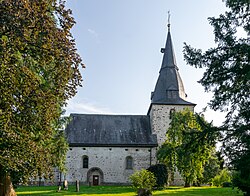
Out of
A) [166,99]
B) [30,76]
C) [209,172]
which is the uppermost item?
[166,99]

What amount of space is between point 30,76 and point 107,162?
29054 mm

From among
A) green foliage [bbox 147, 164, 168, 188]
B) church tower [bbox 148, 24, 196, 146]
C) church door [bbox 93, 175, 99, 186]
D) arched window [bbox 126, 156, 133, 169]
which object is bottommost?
church door [bbox 93, 175, 99, 186]

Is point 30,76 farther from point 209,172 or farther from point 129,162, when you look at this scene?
point 209,172

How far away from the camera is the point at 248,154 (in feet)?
44.8

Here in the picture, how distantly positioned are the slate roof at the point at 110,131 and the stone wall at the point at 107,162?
743mm

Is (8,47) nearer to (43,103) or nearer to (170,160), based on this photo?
(43,103)

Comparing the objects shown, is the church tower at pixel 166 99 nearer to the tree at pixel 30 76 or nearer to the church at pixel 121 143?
the church at pixel 121 143

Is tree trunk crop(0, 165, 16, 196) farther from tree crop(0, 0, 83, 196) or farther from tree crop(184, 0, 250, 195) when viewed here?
tree crop(184, 0, 250, 195)

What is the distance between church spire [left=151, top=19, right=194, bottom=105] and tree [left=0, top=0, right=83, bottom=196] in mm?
26205

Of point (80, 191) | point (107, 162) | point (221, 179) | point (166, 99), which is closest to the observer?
point (80, 191)

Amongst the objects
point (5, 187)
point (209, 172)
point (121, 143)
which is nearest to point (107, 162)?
point (121, 143)

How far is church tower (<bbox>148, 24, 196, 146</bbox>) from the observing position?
126 feet

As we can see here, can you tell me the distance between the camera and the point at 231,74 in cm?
1448

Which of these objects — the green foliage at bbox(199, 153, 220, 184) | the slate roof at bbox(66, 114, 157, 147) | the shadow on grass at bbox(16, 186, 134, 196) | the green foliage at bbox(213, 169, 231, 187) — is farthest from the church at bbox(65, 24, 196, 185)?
the shadow on grass at bbox(16, 186, 134, 196)
